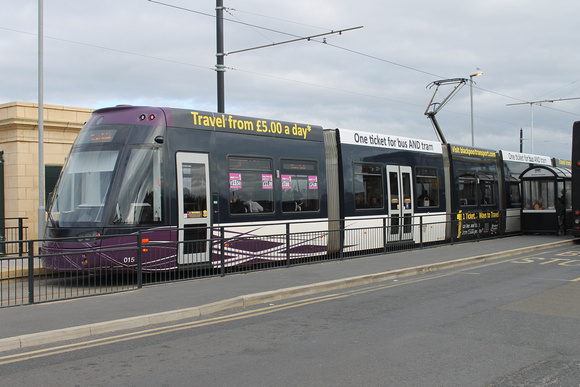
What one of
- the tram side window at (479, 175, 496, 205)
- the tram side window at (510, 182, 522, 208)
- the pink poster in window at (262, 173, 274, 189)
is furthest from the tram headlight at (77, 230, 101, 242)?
the tram side window at (510, 182, 522, 208)

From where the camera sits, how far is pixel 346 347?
646 centimetres

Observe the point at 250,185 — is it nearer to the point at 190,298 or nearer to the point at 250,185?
the point at 250,185

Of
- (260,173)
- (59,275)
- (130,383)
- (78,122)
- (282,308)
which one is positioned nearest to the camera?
(130,383)

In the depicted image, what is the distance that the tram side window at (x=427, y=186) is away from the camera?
18375mm

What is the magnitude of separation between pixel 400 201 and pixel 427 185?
1.80 m

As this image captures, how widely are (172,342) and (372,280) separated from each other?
18.8ft

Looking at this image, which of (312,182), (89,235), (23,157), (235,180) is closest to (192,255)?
(89,235)

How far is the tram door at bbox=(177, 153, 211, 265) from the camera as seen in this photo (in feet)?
37.4

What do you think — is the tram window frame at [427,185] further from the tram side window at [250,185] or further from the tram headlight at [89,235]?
the tram headlight at [89,235]

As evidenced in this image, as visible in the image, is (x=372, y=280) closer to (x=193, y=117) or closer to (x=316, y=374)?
(x=193, y=117)

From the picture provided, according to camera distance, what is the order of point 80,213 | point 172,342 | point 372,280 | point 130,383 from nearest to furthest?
point 130,383 → point 172,342 → point 80,213 → point 372,280

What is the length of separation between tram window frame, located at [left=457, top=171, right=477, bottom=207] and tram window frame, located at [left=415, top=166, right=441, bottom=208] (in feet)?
4.94

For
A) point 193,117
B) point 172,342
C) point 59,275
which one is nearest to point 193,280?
point 59,275

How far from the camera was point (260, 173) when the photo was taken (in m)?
13.4
